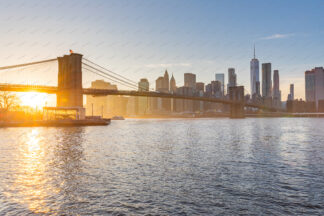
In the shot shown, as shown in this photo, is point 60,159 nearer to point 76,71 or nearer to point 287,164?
point 287,164

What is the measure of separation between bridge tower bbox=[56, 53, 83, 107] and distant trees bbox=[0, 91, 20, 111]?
883 inches

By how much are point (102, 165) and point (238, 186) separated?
10.3 metres

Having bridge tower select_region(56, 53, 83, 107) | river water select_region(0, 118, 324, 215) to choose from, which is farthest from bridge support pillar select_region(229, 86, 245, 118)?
river water select_region(0, 118, 324, 215)

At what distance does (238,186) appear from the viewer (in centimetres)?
1409

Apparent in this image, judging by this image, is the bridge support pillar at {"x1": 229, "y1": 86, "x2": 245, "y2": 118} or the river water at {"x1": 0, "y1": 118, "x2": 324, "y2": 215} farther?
the bridge support pillar at {"x1": 229, "y1": 86, "x2": 245, "y2": 118}

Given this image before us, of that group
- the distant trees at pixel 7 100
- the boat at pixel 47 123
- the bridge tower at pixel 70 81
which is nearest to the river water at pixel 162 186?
the boat at pixel 47 123

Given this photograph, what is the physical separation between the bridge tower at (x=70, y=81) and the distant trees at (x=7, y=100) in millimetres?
22436

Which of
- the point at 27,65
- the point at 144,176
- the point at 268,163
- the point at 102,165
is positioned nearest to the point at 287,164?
the point at 268,163

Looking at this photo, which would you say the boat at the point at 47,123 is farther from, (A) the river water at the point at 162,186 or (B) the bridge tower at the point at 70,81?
(A) the river water at the point at 162,186

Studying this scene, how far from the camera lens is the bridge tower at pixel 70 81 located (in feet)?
294

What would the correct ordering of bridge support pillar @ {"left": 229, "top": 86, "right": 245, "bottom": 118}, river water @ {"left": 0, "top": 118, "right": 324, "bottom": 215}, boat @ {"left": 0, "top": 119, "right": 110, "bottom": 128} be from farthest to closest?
bridge support pillar @ {"left": 229, "top": 86, "right": 245, "bottom": 118}, boat @ {"left": 0, "top": 119, "right": 110, "bottom": 128}, river water @ {"left": 0, "top": 118, "right": 324, "bottom": 215}

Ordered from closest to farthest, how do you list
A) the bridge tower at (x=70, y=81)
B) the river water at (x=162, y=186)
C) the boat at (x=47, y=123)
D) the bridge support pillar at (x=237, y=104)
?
the river water at (x=162, y=186), the boat at (x=47, y=123), the bridge tower at (x=70, y=81), the bridge support pillar at (x=237, y=104)

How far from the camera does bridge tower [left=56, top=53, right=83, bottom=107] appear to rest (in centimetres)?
8964

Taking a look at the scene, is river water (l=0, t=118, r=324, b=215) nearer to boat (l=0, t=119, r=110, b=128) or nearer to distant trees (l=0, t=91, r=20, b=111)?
boat (l=0, t=119, r=110, b=128)
